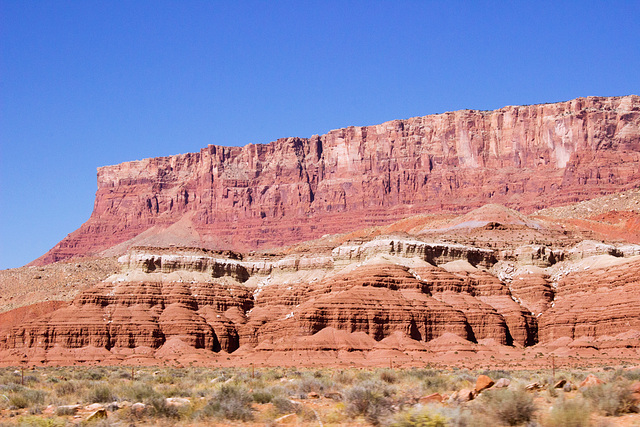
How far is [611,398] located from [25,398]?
19.3 metres

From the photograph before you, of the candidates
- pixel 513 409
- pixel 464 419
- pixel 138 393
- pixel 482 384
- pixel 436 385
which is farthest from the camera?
pixel 436 385

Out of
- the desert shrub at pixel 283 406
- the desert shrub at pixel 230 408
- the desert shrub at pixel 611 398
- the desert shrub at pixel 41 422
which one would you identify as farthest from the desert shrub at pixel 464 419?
the desert shrub at pixel 41 422

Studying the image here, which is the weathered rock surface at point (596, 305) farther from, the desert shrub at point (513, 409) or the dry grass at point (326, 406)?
the desert shrub at point (513, 409)

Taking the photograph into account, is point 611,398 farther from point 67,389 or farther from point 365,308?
point 365,308

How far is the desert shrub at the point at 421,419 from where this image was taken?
1799 cm

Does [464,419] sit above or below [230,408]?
above

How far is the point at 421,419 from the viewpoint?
1828cm

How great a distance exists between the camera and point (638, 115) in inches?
7387

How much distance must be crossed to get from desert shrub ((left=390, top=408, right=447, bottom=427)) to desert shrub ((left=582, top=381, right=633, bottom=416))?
5106 mm

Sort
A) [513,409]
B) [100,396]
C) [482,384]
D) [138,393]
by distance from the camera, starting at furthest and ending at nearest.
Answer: [100,396] → [138,393] → [482,384] → [513,409]

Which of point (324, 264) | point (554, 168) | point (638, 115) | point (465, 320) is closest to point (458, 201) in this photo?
point (554, 168)

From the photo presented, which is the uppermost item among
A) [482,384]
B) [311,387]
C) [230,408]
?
[482,384]

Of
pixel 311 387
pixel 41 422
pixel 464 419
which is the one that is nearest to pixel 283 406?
Result: pixel 41 422

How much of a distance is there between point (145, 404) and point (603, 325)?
49.0 m
